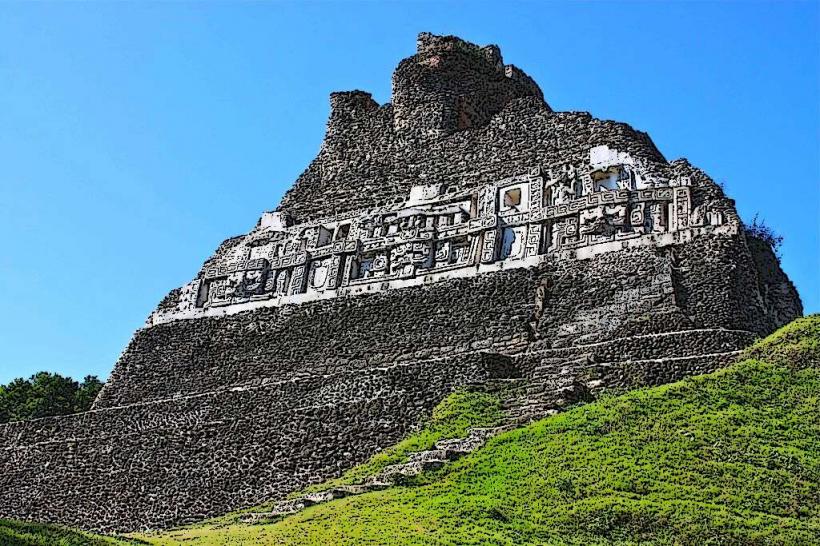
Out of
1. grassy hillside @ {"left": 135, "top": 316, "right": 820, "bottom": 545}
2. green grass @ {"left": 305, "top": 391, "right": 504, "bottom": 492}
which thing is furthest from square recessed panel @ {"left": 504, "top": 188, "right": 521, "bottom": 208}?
grassy hillside @ {"left": 135, "top": 316, "right": 820, "bottom": 545}

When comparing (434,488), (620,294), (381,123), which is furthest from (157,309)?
(434,488)

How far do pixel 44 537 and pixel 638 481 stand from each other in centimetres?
791

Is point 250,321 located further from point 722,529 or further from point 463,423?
point 722,529

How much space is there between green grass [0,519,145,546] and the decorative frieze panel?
14.1 m

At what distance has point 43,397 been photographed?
3491 centimetres

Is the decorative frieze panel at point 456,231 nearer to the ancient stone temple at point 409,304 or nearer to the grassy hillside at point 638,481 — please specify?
the ancient stone temple at point 409,304

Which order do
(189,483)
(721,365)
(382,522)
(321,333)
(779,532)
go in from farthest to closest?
(321,333), (189,483), (721,365), (382,522), (779,532)

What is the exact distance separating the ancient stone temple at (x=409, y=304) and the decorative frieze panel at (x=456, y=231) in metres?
0.05

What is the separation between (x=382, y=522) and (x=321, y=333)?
12.8 meters

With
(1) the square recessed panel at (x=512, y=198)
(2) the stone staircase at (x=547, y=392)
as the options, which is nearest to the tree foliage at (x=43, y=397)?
(1) the square recessed panel at (x=512, y=198)

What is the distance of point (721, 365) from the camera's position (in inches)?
727

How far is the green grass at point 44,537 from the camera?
1249 centimetres

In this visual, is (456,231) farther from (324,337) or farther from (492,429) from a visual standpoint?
(492,429)

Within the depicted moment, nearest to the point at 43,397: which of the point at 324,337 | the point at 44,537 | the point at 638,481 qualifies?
the point at 324,337
